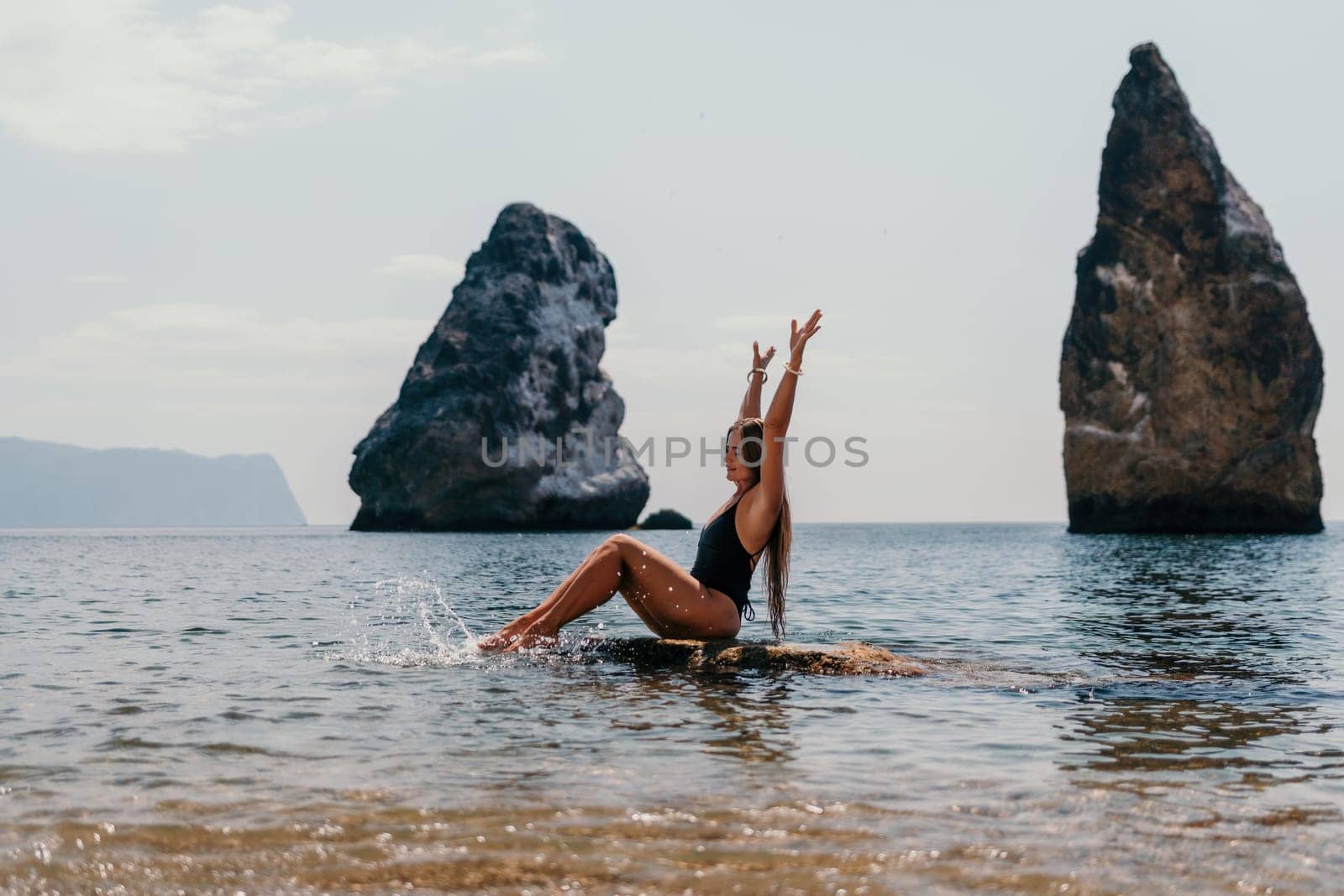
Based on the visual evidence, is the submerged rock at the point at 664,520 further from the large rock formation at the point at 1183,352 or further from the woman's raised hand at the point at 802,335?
the woman's raised hand at the point at 802,335

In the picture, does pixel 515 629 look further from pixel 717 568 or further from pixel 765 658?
pixel 765 658

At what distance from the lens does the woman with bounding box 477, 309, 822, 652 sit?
882 centimetres

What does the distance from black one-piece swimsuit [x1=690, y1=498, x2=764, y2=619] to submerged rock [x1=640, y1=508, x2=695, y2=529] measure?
307 feet

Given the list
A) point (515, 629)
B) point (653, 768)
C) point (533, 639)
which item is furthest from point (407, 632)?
point (653, 768)

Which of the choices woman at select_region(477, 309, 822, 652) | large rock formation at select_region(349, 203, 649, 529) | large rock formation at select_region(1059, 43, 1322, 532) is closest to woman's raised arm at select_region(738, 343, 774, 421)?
woman at select_region(477, 309, 822, 652)

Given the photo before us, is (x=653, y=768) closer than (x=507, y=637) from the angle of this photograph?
Yes

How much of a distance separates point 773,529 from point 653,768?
3702mm

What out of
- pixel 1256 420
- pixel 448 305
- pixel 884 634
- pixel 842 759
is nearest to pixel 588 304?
pixel 448 305

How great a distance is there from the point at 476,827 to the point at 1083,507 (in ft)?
240

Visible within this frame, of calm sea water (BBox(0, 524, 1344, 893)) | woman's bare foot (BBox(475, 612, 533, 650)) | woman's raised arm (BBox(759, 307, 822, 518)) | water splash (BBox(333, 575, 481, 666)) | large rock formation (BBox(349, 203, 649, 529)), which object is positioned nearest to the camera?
calm sea water (BBox(0, 524, 1344, 893))

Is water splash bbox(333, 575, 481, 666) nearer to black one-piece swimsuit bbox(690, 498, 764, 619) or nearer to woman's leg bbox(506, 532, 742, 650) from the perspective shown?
woman's leg bbox(506, 532, 742, 650)

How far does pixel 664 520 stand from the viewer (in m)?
104

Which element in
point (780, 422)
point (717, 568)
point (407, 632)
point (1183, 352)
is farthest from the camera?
point (1183, 352)

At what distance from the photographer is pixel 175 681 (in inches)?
333
